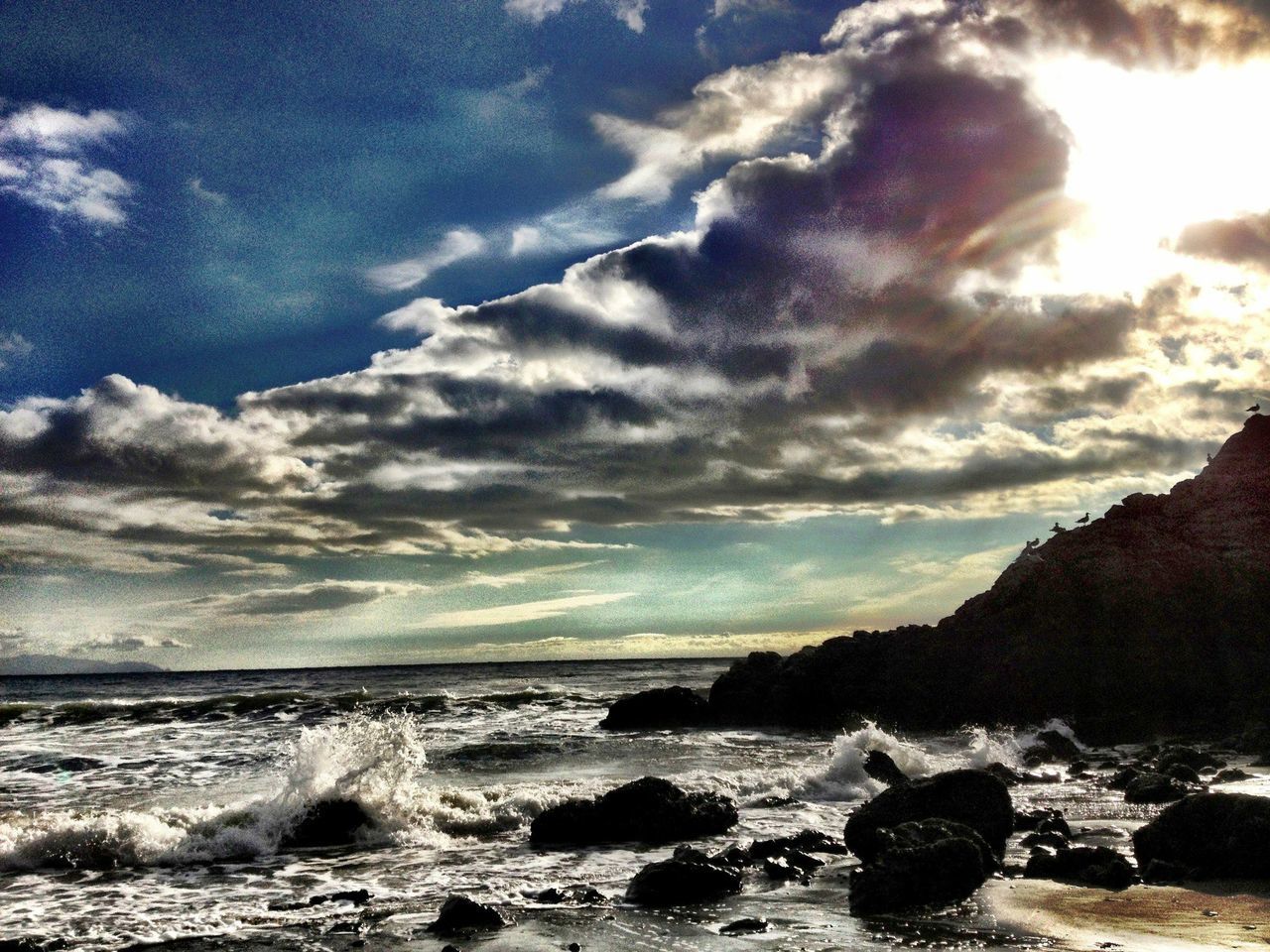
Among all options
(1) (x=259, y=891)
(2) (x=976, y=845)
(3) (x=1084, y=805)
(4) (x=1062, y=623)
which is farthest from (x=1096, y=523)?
(1) (x=259, y=891)

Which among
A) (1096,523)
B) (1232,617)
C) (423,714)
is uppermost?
(1096,523)

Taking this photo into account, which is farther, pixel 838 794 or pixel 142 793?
pixel 142 793

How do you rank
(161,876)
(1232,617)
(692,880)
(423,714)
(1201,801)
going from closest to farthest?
(692,880) → (1201,801) → (161,876) → (1232,617) → (423,714)

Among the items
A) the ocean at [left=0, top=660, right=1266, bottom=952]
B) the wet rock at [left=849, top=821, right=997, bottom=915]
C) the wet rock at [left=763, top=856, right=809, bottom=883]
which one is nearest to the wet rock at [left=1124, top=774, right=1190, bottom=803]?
the ocean at [left=0, top=660, right=1266, bottom=952]

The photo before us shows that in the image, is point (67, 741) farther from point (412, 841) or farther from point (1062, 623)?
point (1062, 623)

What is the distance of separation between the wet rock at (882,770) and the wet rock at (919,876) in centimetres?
770

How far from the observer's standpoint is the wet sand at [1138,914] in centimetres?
783

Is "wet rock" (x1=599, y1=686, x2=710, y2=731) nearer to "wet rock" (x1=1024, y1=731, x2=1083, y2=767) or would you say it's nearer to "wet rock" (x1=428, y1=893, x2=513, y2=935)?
"wet rock" (x1=1024, y1=731, x2=1083, y2=767)

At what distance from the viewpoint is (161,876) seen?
12117 mm

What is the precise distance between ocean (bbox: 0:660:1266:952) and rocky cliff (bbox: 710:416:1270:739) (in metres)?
3.98

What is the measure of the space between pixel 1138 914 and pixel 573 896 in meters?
5.89

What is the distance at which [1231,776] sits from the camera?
17.0 m

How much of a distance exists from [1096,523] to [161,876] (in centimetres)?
3268

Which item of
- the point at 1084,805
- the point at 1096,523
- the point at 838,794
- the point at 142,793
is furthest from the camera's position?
the point at 1096,523
